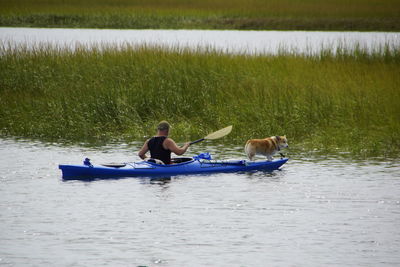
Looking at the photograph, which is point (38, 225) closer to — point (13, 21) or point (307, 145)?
point (307, 145)

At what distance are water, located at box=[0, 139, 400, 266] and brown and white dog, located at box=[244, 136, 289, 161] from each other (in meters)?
0.41

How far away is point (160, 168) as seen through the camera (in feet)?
48.4

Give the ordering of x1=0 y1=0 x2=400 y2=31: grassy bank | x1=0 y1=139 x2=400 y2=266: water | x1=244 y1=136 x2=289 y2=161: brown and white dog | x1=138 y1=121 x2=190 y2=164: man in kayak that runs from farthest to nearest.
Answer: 1. x1=0 y1=0 x2=400 y2=31: grassy bank
2. x1=244 y1=136 x2=289 y2=161: brown and white dog
3. x1=138 y1=121 x2=190 y2=164: man in kayak
4. x1=0 y1=139 x2=400 y2=266: water

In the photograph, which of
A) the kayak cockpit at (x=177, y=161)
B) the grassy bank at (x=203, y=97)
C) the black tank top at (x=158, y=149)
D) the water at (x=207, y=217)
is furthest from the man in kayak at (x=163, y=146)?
the grassy bank at (x=203, y=97)

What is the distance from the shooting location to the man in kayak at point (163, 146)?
14656mm

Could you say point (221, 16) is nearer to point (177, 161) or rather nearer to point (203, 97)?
point (203, 97)

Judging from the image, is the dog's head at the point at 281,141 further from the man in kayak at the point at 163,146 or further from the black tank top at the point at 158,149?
the black tank top at the point at 158,149

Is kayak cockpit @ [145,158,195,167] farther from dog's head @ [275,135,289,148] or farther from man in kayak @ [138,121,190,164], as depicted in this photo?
dog's head @ [275,135,289,148]

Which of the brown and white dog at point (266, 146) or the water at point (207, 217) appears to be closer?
the water at point (207, 217)

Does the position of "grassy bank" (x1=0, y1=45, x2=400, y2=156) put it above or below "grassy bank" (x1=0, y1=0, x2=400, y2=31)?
below

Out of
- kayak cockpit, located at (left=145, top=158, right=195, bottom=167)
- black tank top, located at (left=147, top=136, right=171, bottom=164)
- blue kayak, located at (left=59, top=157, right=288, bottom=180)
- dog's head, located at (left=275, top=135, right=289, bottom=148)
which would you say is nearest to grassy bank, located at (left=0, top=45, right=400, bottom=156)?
dog's head, located at (left=275, top=135, right=289, bottom=148)

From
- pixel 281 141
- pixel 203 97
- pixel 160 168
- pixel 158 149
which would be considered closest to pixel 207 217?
pixel 160 168

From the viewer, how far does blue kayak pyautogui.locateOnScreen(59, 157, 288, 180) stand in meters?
14.5

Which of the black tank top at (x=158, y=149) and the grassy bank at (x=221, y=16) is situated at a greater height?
the grassy bank at (x=221, y=16)
